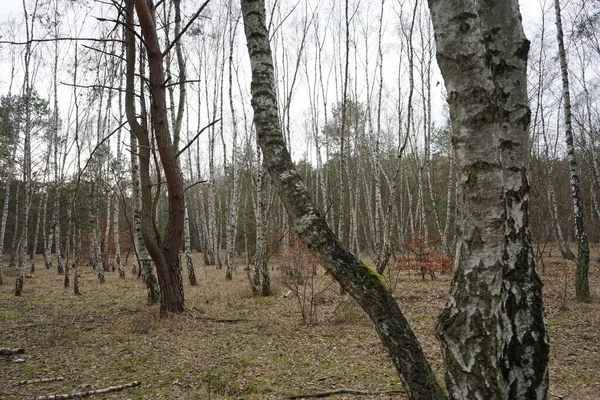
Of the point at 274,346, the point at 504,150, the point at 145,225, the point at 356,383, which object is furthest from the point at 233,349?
the point at 504,150

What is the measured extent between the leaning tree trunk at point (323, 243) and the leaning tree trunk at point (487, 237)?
0.43m

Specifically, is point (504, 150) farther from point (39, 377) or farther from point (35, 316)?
point (35, 316)

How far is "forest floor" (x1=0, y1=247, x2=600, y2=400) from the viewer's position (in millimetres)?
3896

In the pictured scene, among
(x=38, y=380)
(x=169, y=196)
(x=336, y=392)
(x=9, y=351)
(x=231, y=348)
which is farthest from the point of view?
(x=169, y=196)

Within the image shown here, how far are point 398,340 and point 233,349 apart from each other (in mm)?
3788

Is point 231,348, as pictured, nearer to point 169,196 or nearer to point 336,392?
point 336,392

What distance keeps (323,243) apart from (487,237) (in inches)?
36.7

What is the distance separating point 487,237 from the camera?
1.58m

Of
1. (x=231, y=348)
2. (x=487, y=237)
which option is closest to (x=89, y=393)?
(x=231, y=348)

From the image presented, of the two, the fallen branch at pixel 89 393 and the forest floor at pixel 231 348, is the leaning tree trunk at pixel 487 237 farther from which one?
the fallen branch at pixel 89 393

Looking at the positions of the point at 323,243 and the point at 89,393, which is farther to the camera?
the point at 89,393

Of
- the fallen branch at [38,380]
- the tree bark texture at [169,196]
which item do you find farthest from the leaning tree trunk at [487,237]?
the tree bark texture at [169,196]

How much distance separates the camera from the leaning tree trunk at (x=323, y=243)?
6.68 ft

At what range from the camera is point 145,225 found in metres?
6.43
